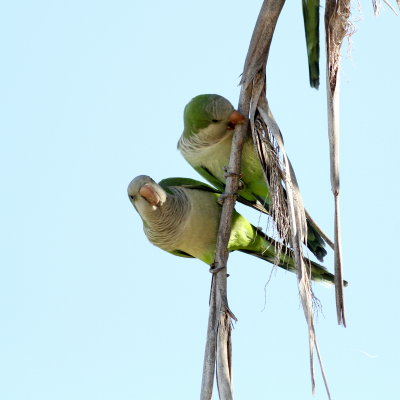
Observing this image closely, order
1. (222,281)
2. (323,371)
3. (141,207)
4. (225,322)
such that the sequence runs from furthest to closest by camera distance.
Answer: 1. (141,207)
2. (222,281)
3. (225,322)
4. (323,371)

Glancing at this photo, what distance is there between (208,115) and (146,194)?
72 cm

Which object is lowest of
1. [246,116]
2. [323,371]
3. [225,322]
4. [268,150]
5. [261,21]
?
[323,371]

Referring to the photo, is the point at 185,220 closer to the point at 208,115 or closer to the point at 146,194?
the point at 146,194

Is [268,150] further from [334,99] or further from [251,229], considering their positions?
[251,229]

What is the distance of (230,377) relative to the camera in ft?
10.6

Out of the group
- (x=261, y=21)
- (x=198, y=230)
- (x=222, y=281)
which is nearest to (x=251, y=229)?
(x=198, y=230)

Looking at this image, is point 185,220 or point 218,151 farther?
point 218,151

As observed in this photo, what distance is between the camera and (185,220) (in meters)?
4.63

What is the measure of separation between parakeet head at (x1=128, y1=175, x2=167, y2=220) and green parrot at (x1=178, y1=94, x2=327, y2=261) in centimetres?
54

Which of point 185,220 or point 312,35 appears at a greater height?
point 312,35

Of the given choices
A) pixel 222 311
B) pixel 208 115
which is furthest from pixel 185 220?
pixel 222 311

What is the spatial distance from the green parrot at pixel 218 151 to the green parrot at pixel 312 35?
64 centimetres

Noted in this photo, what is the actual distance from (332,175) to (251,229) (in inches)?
69.5

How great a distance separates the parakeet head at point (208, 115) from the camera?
462 cm
